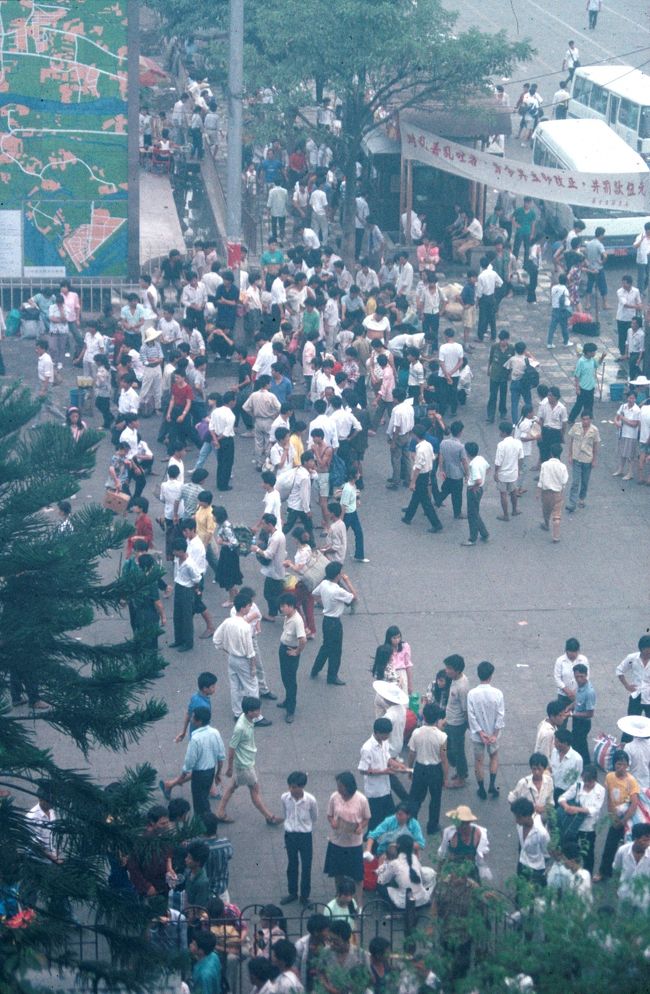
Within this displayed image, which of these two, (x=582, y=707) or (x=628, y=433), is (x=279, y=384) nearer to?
(x=628, y=433)

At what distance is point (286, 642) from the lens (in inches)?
522

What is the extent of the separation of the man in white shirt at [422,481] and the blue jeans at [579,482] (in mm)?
1597

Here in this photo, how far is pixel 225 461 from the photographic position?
58.2ft

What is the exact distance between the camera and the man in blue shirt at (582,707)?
41.3 ft

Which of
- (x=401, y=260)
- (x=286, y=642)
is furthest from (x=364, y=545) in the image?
(x=401, y=260)

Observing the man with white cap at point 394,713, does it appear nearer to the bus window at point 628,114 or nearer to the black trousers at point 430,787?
the black trousers at point 430,787

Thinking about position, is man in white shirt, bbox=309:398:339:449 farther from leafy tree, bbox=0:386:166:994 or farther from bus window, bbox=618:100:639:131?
bus window, bbox=618:100:639:131

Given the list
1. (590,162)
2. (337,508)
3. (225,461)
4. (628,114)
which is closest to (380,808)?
(337,508)

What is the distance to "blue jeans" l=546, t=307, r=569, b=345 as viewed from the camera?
2228cm

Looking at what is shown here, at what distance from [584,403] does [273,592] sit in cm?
596

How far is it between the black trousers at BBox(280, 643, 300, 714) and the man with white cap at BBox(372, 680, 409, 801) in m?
1.23

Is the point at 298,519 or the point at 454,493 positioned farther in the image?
the point at 454,493

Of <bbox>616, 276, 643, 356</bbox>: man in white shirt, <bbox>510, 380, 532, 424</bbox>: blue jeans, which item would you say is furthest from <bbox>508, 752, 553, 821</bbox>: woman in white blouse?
<bbox>616, 276, 643, 356</bbox>: man in white shirt

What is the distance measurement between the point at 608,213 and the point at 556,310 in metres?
4.59
